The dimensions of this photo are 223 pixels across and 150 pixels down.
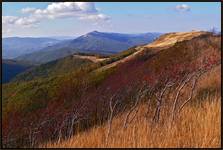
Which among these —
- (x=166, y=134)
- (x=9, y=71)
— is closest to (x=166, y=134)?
(x=166, y=134)

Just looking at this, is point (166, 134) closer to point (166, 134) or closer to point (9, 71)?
point (166, 134)

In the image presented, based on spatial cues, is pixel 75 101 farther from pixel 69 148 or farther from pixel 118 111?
pixel 69 148

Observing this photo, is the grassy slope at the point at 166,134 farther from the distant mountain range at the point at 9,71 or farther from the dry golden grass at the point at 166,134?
the distant mountain range at the point at 9,71

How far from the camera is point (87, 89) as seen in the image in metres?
9.18

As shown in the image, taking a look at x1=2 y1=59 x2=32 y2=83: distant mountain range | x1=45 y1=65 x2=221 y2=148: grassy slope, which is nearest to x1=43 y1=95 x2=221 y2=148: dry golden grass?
x1=45 y1=65 x2=221 y2=148: grassy slope

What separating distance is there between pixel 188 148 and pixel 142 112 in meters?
1.10

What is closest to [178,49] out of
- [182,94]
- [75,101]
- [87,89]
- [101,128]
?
[87,89]

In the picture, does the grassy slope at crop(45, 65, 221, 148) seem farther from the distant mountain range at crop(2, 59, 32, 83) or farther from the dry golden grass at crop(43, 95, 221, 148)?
the distant mountain range at crop(2, 59, 32, 83)

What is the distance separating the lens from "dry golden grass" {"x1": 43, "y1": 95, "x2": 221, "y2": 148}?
3.65 m

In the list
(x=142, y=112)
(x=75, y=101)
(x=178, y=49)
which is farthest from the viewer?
(x=178, y=49)

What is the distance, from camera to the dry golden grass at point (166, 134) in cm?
365

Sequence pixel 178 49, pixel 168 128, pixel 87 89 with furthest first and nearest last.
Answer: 1. pixel 178 49
2. pixel 87 89
3. pixel 168 128

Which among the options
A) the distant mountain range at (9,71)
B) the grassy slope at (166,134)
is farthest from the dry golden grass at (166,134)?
the distant mountain range at (9,71)

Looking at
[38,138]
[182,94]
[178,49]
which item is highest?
[178,49]
